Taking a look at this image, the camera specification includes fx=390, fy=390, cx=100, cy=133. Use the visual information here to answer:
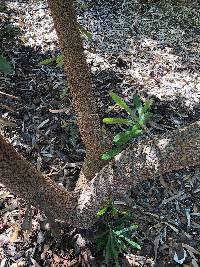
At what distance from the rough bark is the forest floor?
136 mm

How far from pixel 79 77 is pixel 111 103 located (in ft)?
3.37

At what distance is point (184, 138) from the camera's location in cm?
166

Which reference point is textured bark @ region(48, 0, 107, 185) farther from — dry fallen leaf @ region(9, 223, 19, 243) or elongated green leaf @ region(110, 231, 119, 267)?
dry fallen leaf @ region(9, 223, 19, 243)

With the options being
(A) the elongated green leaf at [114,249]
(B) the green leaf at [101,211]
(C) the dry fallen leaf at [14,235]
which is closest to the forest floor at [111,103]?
(C) the dry fallen leaf at [14,235]

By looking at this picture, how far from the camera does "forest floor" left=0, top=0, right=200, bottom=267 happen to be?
230cm

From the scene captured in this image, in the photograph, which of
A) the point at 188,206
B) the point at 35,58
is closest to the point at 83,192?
the point at 188,206

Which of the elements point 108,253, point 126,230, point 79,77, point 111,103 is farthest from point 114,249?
point 111,103

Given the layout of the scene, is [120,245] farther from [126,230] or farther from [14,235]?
[14,235]

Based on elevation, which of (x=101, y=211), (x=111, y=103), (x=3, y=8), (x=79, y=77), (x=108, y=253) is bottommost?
(x=108, y=253)

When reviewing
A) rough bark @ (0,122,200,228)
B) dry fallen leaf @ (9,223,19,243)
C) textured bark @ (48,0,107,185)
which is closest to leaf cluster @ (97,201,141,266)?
rough bark @ (0,122,200,228)

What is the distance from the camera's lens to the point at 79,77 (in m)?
1.98

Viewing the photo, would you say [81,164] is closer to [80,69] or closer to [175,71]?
[80,69]

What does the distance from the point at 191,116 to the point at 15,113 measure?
1.32 metres

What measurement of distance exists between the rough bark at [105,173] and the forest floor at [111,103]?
0.14 metres
